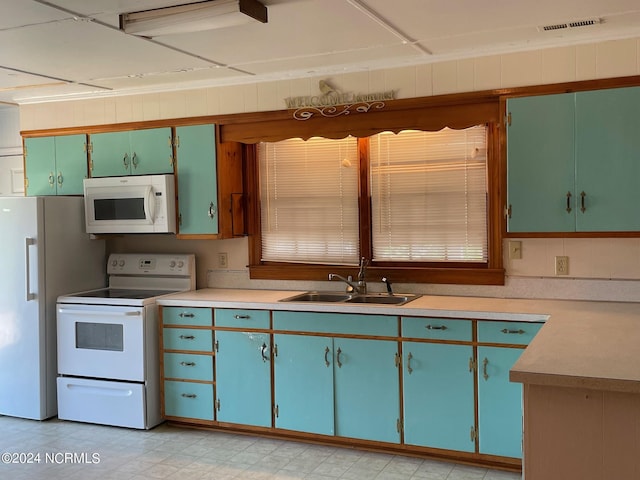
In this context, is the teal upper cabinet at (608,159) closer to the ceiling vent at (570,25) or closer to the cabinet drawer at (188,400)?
the ceiling vent at (570,25)

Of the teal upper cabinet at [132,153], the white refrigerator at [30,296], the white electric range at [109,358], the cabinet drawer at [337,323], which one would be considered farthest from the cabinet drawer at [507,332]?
the white refrigerator at [30,296]

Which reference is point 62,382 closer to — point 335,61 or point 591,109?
point 335,61

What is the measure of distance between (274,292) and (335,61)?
1537mm

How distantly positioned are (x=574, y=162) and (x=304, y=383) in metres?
1.95

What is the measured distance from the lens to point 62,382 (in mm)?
4719

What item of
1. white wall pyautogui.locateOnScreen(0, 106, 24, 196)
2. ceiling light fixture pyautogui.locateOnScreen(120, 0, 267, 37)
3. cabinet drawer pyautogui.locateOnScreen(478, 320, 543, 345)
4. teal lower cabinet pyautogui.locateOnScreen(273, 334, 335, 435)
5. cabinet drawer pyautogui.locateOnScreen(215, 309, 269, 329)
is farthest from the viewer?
white wall pyautogui.locateOnScreen(0, 106, 24, 196)

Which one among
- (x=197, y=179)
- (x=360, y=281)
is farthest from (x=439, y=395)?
(x=197, y=179)

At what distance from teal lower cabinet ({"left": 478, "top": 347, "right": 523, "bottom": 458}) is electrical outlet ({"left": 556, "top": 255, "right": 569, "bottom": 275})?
0.66m

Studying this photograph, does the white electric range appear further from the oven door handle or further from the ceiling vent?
the ceiling vent

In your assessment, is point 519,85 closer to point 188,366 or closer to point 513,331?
point 513,331

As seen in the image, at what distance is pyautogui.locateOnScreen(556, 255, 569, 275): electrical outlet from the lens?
4.00 metres

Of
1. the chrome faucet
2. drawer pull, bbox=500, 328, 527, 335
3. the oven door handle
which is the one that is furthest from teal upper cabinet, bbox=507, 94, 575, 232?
the oven door handle

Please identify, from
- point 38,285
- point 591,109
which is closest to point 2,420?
point 38,285

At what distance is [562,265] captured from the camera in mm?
4008
